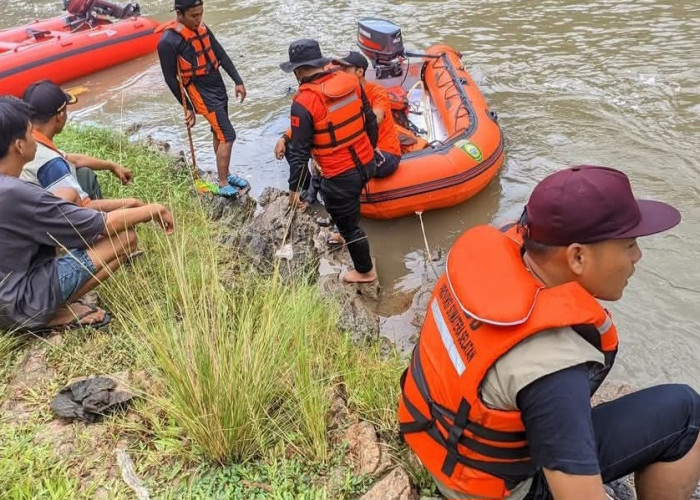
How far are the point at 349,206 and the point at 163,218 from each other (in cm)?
156

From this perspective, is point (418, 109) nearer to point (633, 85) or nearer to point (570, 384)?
point (633, 85)

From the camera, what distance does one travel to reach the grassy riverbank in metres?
2.18

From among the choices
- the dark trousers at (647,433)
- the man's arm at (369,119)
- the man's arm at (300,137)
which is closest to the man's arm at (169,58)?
the man's arm at (300,137)

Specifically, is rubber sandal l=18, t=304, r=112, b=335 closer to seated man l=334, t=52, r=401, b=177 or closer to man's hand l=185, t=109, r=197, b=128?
seated man l=334, t=52, r=401, b=177

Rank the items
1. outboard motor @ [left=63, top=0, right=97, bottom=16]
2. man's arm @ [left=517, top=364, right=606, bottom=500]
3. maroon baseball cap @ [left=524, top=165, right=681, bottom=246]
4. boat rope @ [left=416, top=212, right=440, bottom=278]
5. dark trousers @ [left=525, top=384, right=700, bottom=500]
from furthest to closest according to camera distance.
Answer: outboard motor @ [left=63, top=0, right=97, bottom=16] → boat rope @ [left=416, top=212, right=440, bottom=278] → dark trousers @ [left=525, top=384, right=700, bottom=500] → maroon baseball cap @ [left=524, top=165, right=681, bottom=246] → man's arm @ [left=517, top=364, right=606, bottom=500]

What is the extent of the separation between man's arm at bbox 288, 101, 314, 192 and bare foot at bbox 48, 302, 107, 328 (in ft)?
5.51

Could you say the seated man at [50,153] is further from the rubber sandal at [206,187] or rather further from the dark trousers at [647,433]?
the dark trousers at [647,433]

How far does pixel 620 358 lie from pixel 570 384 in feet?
8.78

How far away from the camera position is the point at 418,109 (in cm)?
680

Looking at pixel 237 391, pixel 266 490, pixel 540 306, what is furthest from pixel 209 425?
pixel 540 306

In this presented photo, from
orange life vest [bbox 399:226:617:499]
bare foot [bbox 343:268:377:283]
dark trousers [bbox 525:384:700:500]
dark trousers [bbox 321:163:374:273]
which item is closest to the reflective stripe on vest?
dark trousers [bbox 321:163:374:273]

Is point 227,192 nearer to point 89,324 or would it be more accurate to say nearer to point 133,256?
point 133,256

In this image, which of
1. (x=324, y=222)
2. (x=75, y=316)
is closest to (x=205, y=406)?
(x=75, y=316)

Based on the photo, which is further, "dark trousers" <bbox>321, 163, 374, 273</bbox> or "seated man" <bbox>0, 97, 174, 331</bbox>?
"dark trousers" <bbox>321, 163, 374, 273</bbox>
